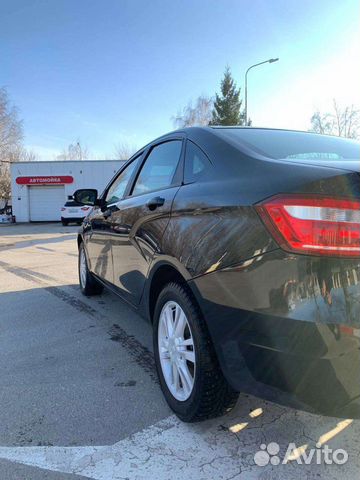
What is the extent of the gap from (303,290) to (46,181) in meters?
31.2

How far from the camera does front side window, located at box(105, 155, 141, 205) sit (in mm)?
4070

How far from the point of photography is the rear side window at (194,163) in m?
2.55

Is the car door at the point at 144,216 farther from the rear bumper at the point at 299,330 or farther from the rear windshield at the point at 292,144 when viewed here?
the rear bumper at the point at 299,330

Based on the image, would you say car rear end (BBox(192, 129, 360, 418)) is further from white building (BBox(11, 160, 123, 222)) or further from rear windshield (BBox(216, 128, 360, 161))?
white building (BBox(11, 160, 123, 222))

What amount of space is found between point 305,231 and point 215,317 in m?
0.65

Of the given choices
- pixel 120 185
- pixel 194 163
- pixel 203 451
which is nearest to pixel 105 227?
pixel 120 185

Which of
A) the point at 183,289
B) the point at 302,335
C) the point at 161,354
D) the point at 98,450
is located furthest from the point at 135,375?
the point at 302,335

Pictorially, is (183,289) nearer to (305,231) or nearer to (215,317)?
(215,317)

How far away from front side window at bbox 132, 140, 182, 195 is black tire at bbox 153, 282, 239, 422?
961 millimetres

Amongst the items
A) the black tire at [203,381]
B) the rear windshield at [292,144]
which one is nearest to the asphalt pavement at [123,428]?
the black tire at [203,381]

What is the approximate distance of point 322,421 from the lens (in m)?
2.54

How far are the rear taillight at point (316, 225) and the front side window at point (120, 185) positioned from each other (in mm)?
2340

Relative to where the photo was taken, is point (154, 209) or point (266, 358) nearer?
point (266, 358)

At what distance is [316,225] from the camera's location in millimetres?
1752
